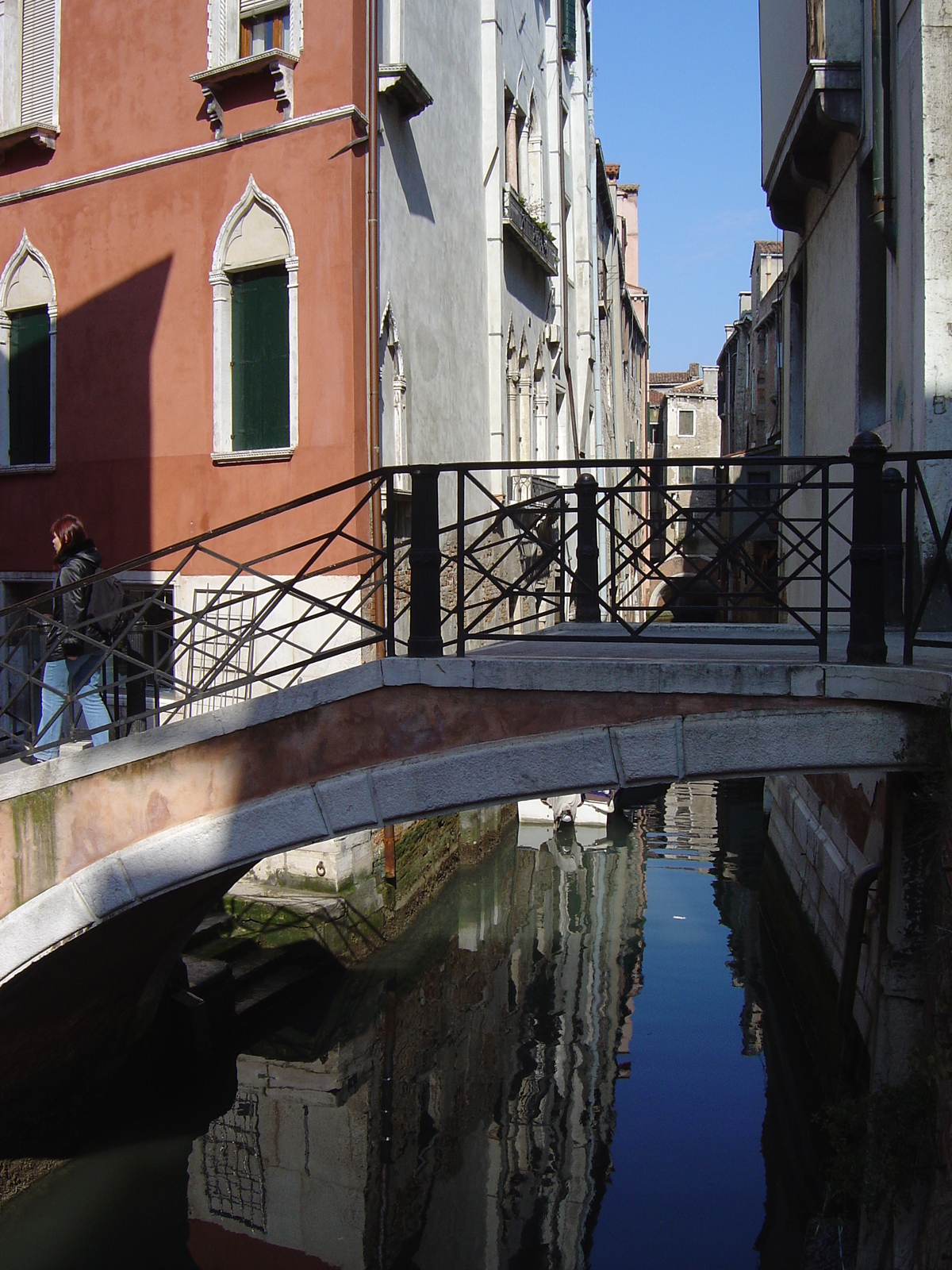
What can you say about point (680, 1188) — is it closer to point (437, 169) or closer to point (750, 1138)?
point (750, 1138)

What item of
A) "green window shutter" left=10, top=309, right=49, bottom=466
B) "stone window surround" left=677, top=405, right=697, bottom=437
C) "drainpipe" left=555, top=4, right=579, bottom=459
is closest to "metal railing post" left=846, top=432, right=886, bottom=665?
"green window shutter" left=10, top=309, right=49, bottom=466

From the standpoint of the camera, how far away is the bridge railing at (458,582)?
13.8ft

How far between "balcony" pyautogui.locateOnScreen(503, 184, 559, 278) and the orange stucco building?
4.26 meters

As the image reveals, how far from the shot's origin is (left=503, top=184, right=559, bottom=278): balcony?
1270 cm

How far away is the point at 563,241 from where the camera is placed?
16.6 meters

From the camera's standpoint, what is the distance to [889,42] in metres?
6.30

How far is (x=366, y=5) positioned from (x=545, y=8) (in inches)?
343

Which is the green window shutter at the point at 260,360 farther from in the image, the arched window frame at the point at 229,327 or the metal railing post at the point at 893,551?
the metal railing post at the point at 893,551

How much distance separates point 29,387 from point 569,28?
11914mm

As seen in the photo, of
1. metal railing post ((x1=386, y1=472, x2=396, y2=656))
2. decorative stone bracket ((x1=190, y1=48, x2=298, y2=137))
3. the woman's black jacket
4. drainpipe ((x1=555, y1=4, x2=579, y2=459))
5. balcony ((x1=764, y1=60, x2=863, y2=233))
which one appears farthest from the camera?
drainpipe ((x1=555, y1=4, x2=579, y2=459))

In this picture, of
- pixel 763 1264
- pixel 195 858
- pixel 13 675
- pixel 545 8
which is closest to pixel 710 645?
pixel 195 858

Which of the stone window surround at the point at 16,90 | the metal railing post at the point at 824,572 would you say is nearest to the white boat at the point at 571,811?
the stone window surround at the point at 16,90

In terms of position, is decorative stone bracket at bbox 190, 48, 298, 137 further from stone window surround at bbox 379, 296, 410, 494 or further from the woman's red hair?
the woman's red hair

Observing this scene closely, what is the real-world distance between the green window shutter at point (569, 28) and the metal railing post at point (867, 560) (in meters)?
15.8
